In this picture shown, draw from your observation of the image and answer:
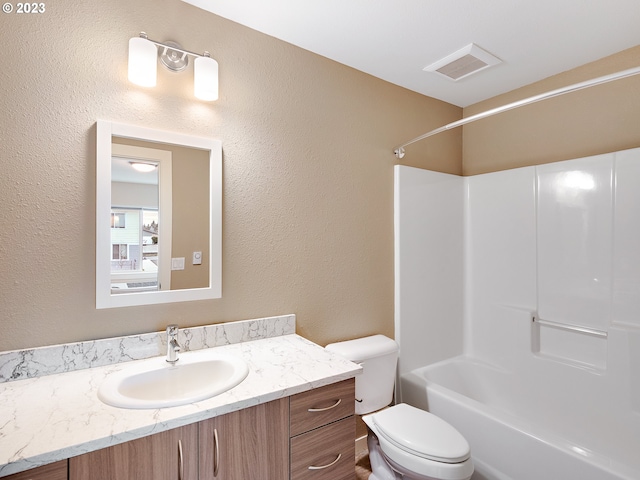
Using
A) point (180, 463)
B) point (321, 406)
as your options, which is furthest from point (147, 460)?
point (321, 406)

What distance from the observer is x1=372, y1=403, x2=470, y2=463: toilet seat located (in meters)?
1.41

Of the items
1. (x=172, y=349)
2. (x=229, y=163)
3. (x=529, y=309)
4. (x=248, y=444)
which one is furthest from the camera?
(x=529, y=309)

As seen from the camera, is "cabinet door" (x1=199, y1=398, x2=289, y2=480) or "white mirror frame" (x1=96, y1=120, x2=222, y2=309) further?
"white mirror frame" (x1=96, y1=120, x2=222, y2=309)

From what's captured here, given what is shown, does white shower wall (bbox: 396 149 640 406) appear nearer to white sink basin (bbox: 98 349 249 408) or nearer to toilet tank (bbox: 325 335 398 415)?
toilet tank (bbox: 325 335 398 415)

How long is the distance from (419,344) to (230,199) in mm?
1673

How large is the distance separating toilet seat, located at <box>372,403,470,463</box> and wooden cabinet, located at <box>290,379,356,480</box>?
0.28 meters

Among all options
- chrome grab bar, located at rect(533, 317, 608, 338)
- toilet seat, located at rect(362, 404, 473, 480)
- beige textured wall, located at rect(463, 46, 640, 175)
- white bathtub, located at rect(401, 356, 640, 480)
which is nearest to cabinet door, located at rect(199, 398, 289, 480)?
toilet seat, located at rect(362, 404, 473, 480)

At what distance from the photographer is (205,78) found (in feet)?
5.07

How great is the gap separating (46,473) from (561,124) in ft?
9.93

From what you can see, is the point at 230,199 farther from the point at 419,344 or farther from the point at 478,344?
the point at 478,344

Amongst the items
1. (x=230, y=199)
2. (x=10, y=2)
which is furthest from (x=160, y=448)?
(x=10, y=2)

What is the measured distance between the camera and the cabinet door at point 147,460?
35.3 inches

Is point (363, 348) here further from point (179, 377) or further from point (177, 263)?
point (177, 263)

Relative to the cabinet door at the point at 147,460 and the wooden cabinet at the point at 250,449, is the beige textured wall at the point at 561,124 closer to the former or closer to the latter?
the wooden cabinet at the point at 250,449
